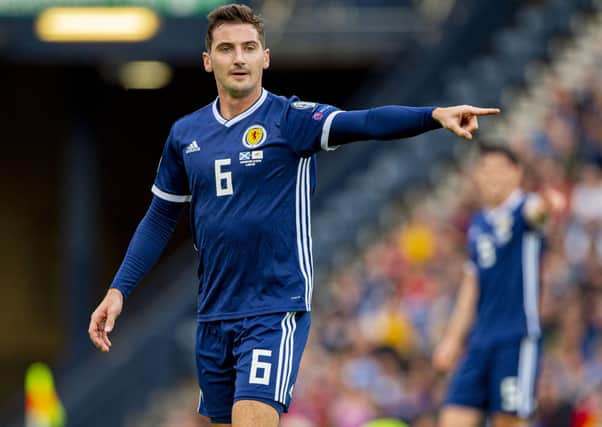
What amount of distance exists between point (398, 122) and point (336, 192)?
12.3 metres

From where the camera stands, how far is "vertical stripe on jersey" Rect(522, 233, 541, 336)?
29.0 ft

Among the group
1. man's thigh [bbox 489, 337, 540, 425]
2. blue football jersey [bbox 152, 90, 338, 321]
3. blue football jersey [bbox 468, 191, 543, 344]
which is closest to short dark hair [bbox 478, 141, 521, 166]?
blue football jersey [bbox 468, 191, 543, 344]

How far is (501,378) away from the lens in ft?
29.0

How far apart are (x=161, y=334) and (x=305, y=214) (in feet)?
32.4

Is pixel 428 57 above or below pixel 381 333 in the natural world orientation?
above

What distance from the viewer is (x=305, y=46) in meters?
19.6

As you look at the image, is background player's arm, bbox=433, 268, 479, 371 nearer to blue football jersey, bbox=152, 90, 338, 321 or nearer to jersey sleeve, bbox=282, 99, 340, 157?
blue football jersey, bbox=152, 90, 338, 321

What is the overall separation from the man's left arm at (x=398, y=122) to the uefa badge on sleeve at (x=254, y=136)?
33cm

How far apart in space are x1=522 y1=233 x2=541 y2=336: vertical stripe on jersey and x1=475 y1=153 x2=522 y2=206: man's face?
311mm

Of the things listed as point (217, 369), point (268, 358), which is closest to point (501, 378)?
point (217, 369)

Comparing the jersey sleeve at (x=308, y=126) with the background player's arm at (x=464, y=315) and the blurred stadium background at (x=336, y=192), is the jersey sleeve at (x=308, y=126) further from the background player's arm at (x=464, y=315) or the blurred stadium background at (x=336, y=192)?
the blurred stadium background at (x=336, y=192)

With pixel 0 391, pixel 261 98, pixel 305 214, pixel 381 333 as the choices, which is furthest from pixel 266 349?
pixel 0 391

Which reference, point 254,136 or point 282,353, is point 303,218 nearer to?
point 254,136

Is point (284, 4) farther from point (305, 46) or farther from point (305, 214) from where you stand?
point (305, 214)
